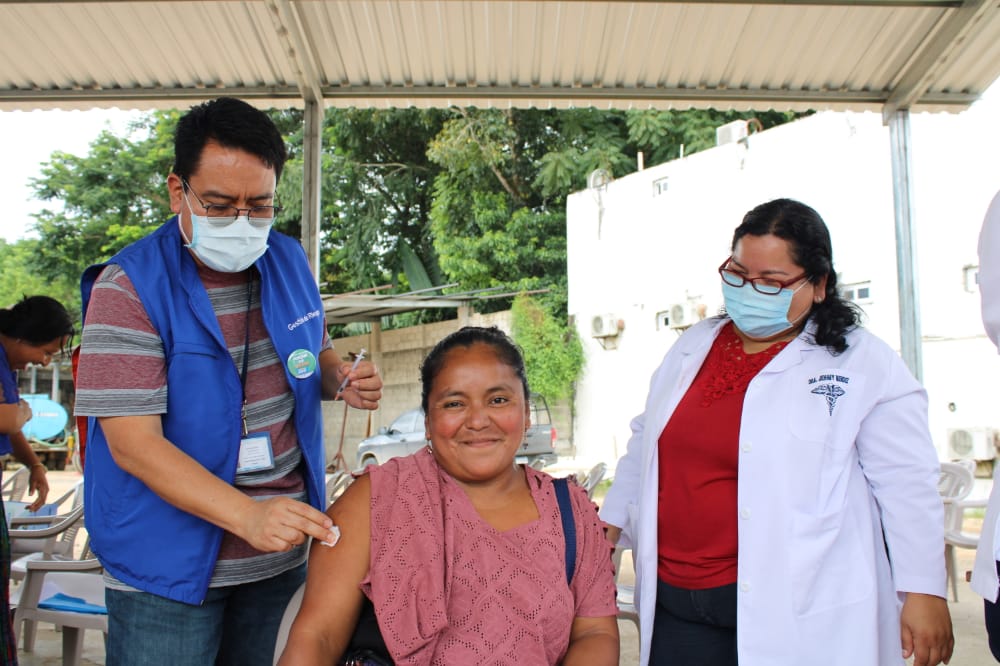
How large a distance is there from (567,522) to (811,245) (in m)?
0.97

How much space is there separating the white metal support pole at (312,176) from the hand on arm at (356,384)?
2.64 metres

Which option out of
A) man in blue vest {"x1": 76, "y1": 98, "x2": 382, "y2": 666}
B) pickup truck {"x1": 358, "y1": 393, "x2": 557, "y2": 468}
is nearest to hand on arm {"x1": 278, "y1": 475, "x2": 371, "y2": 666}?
man in blue vest {"x1": 76, "y1": 98, "x2": 382, "y2": 666}

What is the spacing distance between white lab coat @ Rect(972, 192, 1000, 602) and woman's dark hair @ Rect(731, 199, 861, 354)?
40 centimetres

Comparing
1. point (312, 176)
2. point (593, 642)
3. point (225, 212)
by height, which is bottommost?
point (593, 642)

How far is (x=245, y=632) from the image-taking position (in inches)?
75.1

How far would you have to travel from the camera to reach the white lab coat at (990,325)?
1.68m

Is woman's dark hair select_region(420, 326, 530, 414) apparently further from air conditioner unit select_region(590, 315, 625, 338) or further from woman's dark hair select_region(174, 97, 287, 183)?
air conditioner unit select_region(590, 315, 625, 338)

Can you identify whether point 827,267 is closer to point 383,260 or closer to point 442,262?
point 442,262

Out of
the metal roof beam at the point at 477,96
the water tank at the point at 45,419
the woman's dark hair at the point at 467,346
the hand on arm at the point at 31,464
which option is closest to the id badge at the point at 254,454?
the woman's dark hair at the point at 467,346

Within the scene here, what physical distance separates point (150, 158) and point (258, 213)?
770 inches

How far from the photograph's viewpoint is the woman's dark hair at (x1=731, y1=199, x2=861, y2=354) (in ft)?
7.17

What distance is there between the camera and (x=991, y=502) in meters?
1.74

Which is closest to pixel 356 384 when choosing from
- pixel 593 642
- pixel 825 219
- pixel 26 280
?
pixel 593 642

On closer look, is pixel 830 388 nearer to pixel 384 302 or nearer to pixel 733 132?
pixel 733 132
